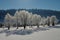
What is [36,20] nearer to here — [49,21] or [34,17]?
[34,17]

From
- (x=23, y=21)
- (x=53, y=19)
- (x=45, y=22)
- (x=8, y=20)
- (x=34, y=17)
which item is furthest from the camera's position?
(x=45, y=22)

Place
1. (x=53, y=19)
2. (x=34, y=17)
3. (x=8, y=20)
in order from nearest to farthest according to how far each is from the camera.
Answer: (x=8, y=20) < (x=34, y=17) < (x=53, y=19)

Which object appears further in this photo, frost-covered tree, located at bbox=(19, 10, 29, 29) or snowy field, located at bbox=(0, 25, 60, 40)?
frost-covered tree, located at bbox=(19, 10, 29, 29)

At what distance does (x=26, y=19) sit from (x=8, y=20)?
981cm

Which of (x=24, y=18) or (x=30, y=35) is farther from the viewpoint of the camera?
(x=24, y=18)

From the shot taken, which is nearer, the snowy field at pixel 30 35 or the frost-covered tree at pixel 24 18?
the snowy field at pixel 30 35

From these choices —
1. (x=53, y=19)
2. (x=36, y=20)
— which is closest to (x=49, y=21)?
(x=53, y=19)

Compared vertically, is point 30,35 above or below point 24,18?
below

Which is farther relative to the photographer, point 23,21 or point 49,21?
point 49,21

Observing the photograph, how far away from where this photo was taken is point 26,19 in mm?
55031

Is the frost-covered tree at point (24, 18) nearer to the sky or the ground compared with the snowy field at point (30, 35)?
nearer to the sky

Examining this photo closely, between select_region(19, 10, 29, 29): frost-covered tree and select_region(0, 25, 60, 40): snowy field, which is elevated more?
select_region(19, 10, 29, 29): frost-covered tree

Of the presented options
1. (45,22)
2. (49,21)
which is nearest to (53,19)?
(49,21)

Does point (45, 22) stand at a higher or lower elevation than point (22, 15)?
lower
